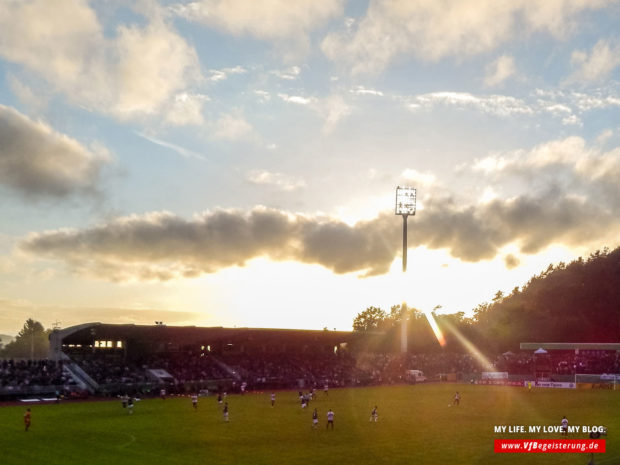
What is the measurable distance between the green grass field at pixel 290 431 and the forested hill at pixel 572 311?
8895 centimetres

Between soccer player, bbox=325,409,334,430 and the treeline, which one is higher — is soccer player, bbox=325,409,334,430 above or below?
below

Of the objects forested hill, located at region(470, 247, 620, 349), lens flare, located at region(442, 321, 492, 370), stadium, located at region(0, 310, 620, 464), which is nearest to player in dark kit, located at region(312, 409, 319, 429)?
stadium, located at region(0, 310, 620, 464)

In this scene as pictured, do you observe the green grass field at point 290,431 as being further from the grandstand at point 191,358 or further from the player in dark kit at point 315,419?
the grandstand at point 191,358

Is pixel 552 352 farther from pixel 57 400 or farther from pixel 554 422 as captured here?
pixel 57 400

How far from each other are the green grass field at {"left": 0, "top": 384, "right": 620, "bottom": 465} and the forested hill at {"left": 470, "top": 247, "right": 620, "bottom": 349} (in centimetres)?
8895

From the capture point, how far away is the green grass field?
3200cm

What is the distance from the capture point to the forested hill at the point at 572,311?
151000 millimetres

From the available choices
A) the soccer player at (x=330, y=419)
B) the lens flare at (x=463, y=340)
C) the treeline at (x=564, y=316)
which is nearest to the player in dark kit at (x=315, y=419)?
the soccer player at (x=330, y=419)

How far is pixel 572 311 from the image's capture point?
515 feet

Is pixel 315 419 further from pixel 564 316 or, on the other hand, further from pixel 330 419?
pixel 564 316

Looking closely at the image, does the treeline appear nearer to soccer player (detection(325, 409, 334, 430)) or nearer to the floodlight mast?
the floodlight mast

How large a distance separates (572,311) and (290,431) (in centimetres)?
13203

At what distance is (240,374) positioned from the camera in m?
84.2

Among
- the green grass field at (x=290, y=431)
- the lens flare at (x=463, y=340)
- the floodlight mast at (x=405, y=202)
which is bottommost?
the green grass field at (x=290, y=431)
